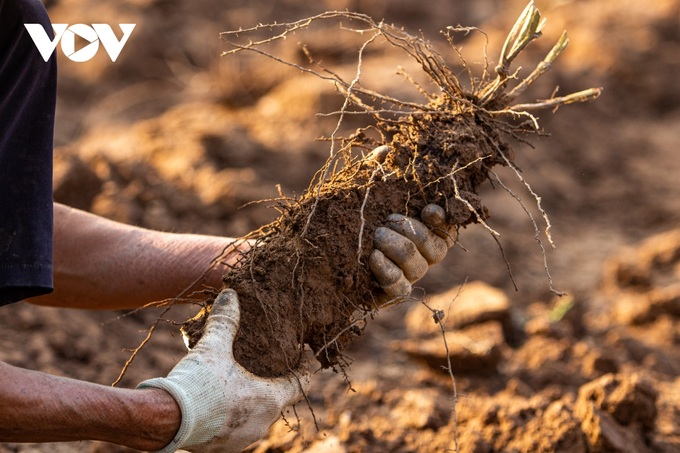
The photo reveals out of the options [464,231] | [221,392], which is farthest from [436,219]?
[464,231]

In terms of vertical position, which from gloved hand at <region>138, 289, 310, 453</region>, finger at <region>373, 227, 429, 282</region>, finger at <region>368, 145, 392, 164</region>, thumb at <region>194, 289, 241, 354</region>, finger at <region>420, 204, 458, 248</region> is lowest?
gloved hand at <region>138, 289, 310, 453</region>

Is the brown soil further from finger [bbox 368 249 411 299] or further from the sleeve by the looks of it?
the sleeve

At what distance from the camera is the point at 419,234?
213 cm

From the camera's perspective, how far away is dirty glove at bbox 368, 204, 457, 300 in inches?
82.8

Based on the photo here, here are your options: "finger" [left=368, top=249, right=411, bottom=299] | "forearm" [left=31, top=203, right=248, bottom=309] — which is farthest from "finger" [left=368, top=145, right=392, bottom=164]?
"forearm" [left=31, top=203, right=248, bottom=309]

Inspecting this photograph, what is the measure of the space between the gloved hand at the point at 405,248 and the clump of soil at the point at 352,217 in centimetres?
3

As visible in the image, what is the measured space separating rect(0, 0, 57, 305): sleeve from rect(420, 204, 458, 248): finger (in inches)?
36.8

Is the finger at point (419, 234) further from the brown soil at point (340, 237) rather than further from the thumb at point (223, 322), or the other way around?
the thumb at point (223, 322)

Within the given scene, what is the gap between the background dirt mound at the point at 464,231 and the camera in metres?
2.65

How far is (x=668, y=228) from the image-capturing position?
5.18m

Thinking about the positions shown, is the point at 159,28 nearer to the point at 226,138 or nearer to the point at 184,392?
the point at 226,138

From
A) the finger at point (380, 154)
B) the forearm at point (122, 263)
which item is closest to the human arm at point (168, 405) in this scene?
the forearm at point (122, 263)

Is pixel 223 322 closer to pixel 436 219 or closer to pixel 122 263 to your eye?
pixel 122 263

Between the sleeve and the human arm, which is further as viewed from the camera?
the sleeve
